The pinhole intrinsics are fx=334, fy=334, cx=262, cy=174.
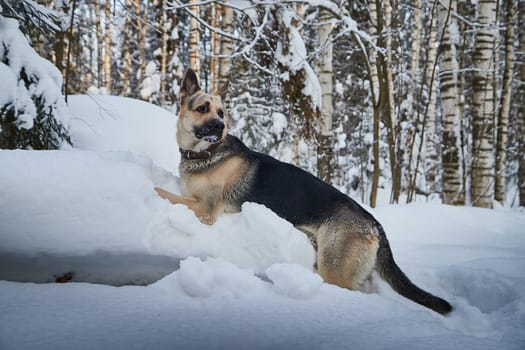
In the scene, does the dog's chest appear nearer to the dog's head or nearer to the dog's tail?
the dog's head

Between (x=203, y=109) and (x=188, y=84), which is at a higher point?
(x=188, y=84)

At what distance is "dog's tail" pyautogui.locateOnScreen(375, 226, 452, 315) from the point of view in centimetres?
227

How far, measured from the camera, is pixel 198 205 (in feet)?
9.56

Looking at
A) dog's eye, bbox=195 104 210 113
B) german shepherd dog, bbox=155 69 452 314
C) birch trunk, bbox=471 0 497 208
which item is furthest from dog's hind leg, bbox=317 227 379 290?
birch trunk, bbox=471 0 497 208

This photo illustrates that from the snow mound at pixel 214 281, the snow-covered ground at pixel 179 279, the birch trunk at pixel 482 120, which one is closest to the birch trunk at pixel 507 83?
the birch trunk at pixel 482 120

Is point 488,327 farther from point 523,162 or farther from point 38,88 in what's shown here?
point 523,162

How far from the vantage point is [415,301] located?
7.74 feet

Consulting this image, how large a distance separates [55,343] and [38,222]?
1107mm

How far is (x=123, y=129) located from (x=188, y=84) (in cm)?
171


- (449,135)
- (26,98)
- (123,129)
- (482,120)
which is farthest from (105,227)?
(482,120)

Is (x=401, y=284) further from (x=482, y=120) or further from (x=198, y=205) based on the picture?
(x=482, y=120)

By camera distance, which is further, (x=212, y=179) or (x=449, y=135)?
(x=449, y=135)

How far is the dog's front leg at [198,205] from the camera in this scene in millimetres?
2801

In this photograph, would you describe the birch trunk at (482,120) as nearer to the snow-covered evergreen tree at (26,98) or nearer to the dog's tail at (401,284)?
the dog's tail at (401,284)
